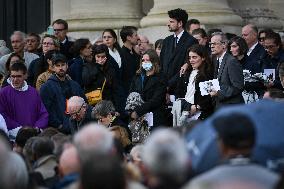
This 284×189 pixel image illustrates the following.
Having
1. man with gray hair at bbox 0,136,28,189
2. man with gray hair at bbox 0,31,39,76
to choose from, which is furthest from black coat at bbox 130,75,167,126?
man with gray hair at bbox 0,136,28,189

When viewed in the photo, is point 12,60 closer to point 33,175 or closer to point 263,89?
point 263,89

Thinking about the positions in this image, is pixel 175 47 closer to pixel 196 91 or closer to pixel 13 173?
pixel 196 91

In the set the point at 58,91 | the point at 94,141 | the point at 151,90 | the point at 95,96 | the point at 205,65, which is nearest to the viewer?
the point at 94,141

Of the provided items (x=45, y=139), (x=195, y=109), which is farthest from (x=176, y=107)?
(x=45, y=139)

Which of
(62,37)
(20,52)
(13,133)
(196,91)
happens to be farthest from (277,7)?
(13,133)

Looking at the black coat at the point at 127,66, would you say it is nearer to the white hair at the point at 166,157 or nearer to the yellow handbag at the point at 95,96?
the yellow handbag at the point at 95,96

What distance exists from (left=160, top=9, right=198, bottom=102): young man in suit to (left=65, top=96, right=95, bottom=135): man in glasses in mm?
1598

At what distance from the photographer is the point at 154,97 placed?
49.7ft

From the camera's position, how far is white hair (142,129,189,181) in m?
7.04

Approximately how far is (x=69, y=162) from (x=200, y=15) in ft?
31.9

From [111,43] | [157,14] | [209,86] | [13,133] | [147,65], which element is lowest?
[13,133]

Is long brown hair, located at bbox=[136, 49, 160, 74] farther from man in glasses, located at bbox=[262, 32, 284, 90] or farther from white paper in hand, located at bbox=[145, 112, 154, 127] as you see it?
man in glasses, located at bbox=[262, 32, 284, 90]

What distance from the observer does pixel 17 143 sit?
12125mm

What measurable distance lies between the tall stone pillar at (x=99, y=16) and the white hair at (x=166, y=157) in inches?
475
